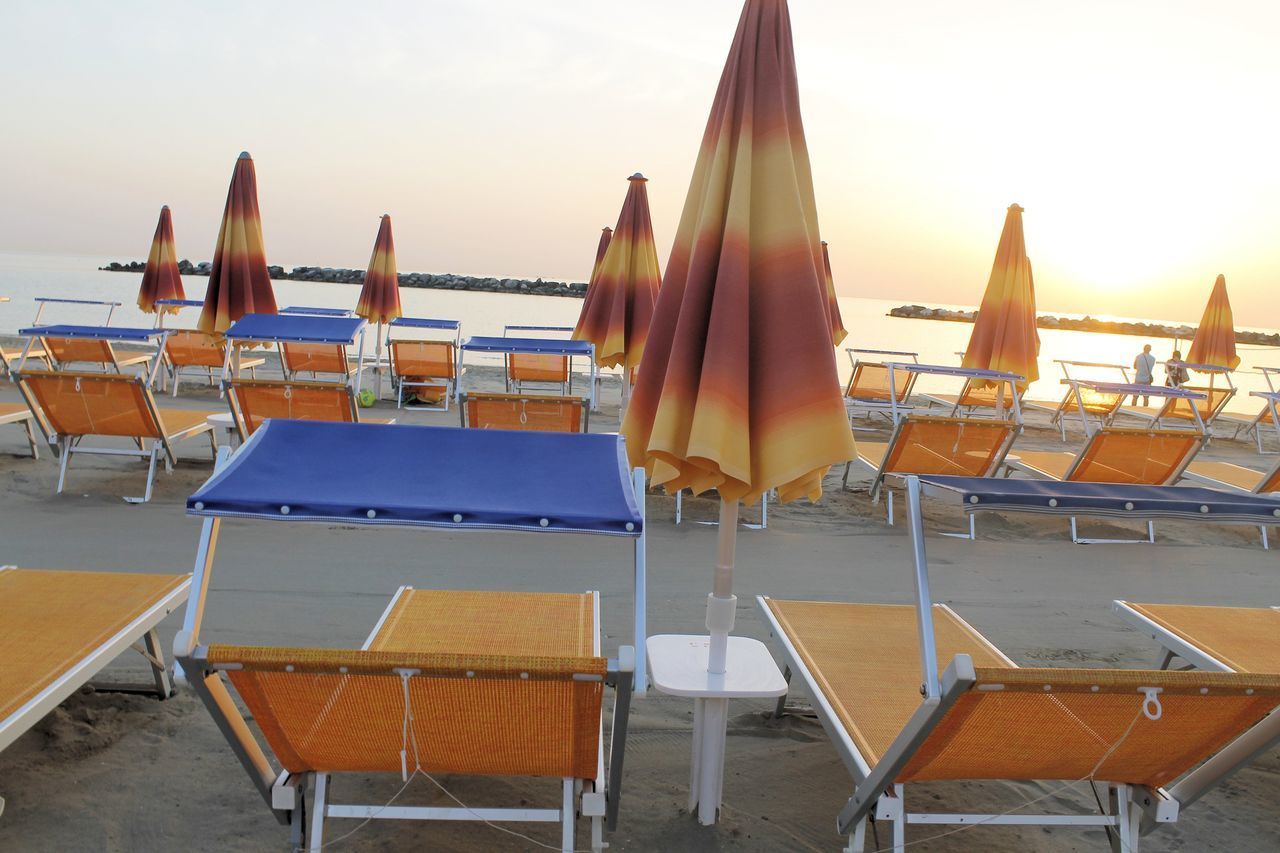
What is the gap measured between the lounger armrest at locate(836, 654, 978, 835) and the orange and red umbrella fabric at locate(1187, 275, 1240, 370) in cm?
1576

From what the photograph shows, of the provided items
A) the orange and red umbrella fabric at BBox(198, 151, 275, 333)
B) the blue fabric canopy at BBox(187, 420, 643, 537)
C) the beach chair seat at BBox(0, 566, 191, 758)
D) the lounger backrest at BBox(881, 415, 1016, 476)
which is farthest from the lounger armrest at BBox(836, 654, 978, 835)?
the orange and red umbrella fabric at BBox(198, 151, 275, 333)

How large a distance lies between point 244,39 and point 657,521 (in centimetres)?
1352

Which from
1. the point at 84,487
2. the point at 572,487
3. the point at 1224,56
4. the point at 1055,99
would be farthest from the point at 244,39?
the point at 572,487

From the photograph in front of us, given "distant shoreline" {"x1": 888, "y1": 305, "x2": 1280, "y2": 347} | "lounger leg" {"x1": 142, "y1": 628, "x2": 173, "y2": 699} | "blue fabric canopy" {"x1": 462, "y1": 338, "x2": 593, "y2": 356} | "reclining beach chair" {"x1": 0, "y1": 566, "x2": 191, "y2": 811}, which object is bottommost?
"distant shoreline" {"x1": 888, "y1": 305, "x2": 1280, "y2": 347}

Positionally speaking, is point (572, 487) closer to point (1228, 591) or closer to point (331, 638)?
point (331, 638)

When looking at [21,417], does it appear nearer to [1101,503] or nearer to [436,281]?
[1101,503]

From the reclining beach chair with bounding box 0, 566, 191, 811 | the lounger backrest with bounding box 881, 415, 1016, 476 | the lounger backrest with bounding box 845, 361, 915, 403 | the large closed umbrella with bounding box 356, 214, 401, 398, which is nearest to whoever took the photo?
the reclining beach chair with bounding box 0, 566, 191, 811

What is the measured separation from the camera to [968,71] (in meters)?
9.10

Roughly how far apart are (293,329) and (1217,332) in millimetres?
15051

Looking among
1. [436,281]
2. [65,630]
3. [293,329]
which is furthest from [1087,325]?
[65,630]

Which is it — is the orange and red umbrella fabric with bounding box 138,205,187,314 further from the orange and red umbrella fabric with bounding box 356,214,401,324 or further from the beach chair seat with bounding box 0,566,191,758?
the beach chair seat with bounding box 0,566,191,758

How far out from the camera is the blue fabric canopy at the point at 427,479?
1807mm

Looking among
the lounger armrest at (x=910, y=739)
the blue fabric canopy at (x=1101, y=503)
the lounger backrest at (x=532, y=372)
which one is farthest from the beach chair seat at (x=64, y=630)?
the lounger backrest at (x=532, y=372)

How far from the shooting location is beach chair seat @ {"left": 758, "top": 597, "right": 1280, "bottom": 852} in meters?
1.56
